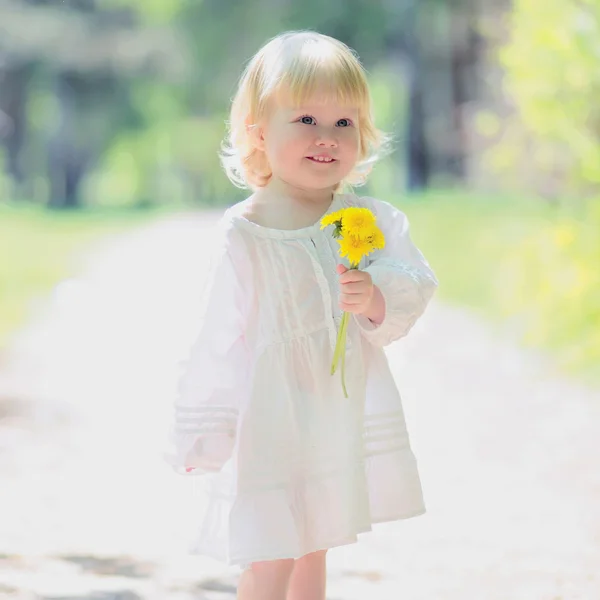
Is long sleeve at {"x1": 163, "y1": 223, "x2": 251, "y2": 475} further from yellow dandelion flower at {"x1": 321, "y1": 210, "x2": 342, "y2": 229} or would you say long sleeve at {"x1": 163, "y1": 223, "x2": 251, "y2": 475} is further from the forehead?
the forehead

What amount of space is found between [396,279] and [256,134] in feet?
1.55

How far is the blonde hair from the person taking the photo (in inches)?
109

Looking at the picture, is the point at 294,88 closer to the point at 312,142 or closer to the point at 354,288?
the point at 312,142

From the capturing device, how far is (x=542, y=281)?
888 cm

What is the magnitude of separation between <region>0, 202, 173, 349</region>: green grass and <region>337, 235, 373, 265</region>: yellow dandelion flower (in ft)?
23.3

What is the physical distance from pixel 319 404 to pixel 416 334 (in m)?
7.29

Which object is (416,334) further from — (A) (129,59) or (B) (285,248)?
(A) (129,59)

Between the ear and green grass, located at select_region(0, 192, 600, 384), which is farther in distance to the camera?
green grass, located at select_region(0, 192, 600, 384)

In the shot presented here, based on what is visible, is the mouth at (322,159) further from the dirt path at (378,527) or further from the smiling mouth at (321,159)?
the dirt path at (378,527)

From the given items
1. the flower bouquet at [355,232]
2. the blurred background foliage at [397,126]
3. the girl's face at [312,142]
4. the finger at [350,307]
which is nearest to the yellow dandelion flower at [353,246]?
the flower bouquet at [355,232]

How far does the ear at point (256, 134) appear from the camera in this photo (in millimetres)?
2889

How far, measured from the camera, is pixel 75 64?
29.7m

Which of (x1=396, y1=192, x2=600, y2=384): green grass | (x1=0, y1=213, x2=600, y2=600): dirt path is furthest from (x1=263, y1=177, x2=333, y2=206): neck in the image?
(x1=396, y1=192, x2=600, y2=384): green grass

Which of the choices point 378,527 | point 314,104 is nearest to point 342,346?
point 314,104
